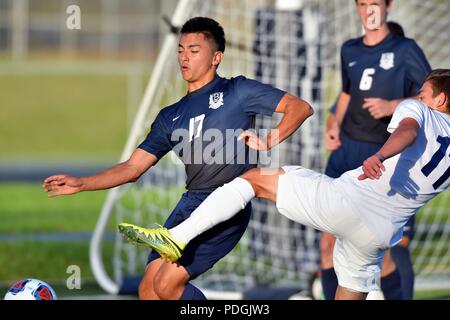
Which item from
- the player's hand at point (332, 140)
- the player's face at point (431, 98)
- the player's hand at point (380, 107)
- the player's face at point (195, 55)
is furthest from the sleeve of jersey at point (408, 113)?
the player's hand at point (332, 140)

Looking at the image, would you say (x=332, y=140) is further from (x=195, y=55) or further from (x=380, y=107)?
(x=195, y=55)

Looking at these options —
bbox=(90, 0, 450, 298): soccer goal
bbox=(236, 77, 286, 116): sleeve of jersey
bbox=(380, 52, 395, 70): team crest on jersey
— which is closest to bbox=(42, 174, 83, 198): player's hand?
bbox=(236, 77, 286, 116): sleeve of jersey

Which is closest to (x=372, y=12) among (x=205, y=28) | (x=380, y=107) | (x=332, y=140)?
(x=380, y=107)

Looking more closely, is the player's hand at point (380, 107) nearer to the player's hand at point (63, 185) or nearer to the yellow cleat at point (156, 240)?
the yellow cleat at point (156, 240)

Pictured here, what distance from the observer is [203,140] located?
6.05 metres

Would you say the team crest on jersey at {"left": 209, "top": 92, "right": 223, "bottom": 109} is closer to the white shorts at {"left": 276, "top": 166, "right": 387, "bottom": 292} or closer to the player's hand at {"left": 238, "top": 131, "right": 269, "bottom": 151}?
the player's hand at {"left": 238, "top": 131, "right": 269, "bottom": 151}

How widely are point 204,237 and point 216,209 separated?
0.50m

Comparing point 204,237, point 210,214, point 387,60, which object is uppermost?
point 387,60

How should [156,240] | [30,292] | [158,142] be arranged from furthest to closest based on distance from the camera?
[158,142] → [30,292] → [156,240]

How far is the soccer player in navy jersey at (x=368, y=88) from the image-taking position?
7.09 metres

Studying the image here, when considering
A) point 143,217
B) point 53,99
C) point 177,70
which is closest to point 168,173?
point 177,70

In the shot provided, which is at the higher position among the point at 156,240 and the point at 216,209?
the point at 216,209

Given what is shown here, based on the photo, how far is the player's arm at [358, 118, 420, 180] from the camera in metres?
5.17
